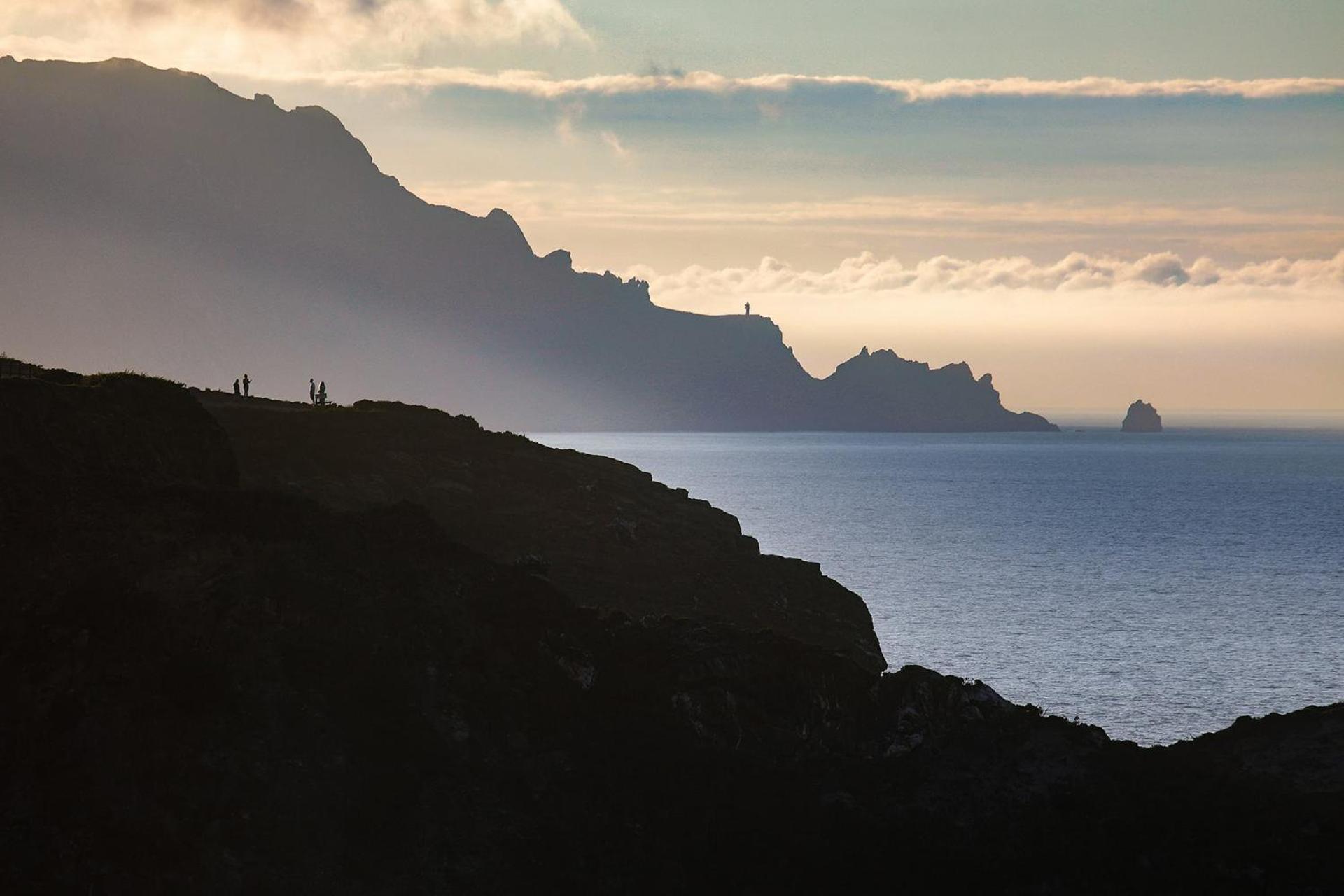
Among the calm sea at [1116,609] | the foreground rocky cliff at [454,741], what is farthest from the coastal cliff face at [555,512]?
the calm sea at [1116,609]

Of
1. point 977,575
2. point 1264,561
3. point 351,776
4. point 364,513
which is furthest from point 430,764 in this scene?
point 1264,561

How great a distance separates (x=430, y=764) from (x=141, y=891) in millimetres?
8160

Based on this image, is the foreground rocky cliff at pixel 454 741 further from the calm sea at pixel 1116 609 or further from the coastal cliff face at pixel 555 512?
the calm sea at pixel 1116 609

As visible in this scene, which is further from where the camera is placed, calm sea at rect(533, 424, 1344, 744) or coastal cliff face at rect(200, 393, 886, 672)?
calm sea at rect(533, 424, 1344, 744)

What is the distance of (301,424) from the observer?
228ft

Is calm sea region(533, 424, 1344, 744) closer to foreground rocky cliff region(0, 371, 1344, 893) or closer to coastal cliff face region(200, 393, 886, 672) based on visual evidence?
coastal cliff face region(200, 393, 886, 672)

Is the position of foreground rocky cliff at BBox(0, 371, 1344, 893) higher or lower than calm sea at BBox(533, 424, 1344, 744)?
higher

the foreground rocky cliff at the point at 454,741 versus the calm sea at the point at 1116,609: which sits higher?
the foreground rocky cliff at the point at 454,741

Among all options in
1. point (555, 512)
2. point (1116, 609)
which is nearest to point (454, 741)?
point (555, 512)

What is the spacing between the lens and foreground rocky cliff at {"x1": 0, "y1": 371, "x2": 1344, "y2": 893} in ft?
111

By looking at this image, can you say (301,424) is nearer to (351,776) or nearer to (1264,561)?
(351,776)

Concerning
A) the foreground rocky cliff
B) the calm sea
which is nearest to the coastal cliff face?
the foreground rocky cliff

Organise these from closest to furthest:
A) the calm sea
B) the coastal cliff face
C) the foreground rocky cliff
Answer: the foreground rocky cliff
the coastal cliff face
the calm sea

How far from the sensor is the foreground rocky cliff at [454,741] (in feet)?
111
